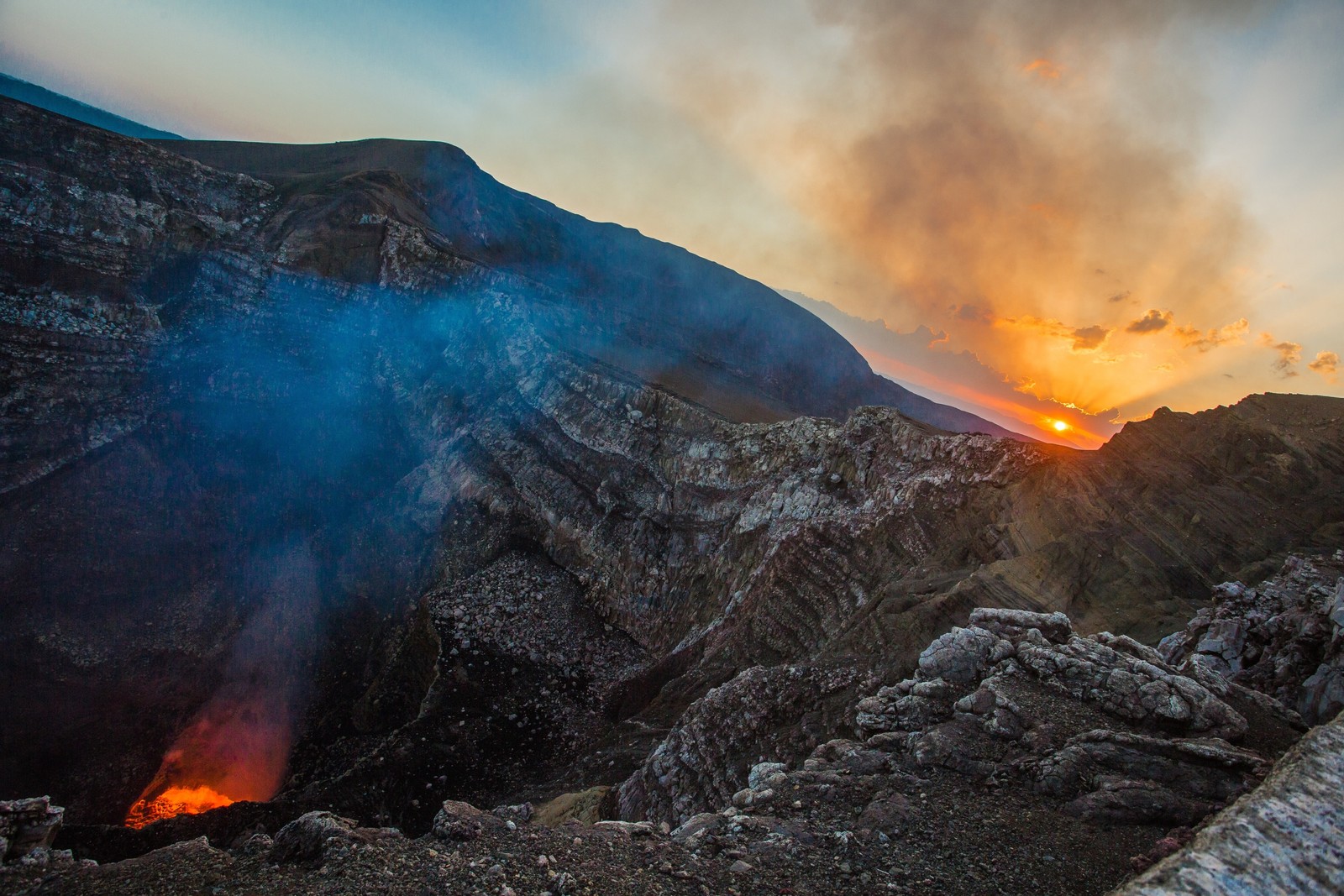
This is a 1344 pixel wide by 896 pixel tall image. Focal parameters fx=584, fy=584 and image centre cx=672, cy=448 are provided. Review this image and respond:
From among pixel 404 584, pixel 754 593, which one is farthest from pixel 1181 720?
pixel 404 584

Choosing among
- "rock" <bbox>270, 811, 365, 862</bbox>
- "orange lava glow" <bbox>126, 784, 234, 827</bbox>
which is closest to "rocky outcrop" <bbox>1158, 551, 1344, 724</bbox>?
"rock" <bbox>270, 811, 365, 862</bbox>

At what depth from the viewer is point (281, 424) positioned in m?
37.7

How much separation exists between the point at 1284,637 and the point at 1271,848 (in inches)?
365

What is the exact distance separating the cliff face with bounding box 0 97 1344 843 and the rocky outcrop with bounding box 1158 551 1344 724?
4.32 feet

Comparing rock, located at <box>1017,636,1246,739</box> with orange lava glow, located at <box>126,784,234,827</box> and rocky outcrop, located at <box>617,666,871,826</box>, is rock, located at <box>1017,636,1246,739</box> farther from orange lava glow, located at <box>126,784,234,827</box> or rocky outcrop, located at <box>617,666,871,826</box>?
orange lava glow, located at <box>126,784,234,827</box>

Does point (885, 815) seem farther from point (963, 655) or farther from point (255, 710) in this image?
point (255, 710)

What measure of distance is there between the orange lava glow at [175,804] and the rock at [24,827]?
1836 cm

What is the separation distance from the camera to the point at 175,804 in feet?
83.1

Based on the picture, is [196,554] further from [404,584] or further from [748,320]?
[748,320]

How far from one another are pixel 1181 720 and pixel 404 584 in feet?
106

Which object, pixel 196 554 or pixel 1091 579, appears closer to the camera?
pixel 1091 579

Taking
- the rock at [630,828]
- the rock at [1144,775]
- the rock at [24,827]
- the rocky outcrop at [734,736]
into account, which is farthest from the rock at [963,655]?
the rock at [24,827]

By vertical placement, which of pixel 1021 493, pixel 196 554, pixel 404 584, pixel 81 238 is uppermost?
pixel 1021 493

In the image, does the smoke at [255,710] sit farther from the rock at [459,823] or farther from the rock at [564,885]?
the rock at [564,885]
